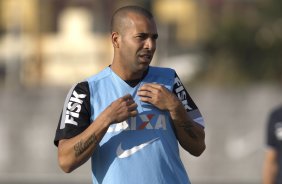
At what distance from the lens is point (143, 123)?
5.15m

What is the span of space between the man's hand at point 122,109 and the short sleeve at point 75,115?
0.23 meters

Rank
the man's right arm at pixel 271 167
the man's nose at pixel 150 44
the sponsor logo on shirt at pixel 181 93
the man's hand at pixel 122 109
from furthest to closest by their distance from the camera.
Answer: the man's right arm at pixel 271 167
the sponsor logo on shirt at pixel 181 93
the man's nose at pixel 150 44
the man's hand at pixel 122 109

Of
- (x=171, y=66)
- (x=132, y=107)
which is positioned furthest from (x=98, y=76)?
(x=171, y=66)

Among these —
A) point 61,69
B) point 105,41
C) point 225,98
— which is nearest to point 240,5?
point 105,41

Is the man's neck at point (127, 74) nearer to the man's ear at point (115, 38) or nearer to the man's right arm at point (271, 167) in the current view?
the man's ear at point (115, 38)

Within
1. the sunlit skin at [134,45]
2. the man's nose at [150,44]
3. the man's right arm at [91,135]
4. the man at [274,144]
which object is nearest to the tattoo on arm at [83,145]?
the man's right arm at [91,135]

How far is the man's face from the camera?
5.07 metres

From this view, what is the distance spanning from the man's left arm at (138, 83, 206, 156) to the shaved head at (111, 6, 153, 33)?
0.36 meters

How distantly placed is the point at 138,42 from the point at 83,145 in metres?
0.61

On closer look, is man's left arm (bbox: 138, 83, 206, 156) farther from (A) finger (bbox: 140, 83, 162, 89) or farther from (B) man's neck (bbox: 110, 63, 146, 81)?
(B) man's neck (bbox: 110, 63, 146, 81)

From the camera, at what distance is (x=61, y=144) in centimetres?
512

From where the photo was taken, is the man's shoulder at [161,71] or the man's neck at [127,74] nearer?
the man's neck at [127,74]

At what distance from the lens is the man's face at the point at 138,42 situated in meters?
5.07

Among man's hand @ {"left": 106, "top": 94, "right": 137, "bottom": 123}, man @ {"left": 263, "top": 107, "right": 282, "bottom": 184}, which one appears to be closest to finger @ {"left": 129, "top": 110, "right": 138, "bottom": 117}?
man's hand @ {"left": 106, "top": 94, "right": 137, "bottom": 123}
